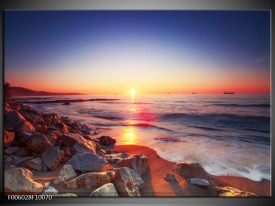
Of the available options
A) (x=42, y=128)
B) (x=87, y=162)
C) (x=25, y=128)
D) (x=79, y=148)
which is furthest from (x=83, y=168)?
(x=25, y=128)

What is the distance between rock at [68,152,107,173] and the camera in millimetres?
2523

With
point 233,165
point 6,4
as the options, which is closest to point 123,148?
point 233,165

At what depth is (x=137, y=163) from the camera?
101 inches

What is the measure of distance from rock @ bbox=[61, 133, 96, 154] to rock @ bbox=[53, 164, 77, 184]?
0.19 m

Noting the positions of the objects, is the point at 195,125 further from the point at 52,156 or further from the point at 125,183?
the point at 52,156

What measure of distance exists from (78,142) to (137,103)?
0.65 meters

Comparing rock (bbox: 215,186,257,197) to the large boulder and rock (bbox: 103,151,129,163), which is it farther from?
the large boulder

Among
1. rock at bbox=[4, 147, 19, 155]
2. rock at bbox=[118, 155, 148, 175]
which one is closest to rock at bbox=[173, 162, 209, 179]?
rock at bbox=[118, 155, 148, 175]

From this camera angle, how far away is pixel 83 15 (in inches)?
103

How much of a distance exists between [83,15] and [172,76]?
3.22ft

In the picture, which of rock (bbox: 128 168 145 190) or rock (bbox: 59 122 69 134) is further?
rock (bbox: 59 122 69 134)

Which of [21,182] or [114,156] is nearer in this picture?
[21,182]

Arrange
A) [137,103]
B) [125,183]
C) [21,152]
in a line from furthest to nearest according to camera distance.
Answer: [137,103] < [21,152] < [125,183]

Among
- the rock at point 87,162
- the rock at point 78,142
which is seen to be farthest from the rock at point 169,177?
the rock at point 78,142
